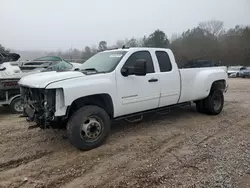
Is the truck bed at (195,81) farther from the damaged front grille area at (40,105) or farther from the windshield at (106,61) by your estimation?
the damaged front grille area at (40,105)

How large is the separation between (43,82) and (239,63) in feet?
128

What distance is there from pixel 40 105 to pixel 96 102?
102 centimetres

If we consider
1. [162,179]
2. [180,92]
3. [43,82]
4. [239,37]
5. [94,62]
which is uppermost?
[239,37]

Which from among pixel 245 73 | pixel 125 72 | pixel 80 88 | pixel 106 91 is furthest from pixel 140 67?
pixel 245 73

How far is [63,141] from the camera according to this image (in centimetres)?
473

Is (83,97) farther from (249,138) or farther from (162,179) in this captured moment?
(249,138)

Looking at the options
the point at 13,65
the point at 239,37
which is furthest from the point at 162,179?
the point at 239,37

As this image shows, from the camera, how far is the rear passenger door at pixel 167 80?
17.8 feet

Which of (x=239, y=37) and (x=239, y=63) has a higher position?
(x=239, y=37)

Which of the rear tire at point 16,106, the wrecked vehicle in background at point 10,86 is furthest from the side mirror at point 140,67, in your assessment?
the rear tire at point 16,106

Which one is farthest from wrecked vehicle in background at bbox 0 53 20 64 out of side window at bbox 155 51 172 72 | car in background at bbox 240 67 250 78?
car in background at bbox 240 67 250 78

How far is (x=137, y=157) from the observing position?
→ 395 cm

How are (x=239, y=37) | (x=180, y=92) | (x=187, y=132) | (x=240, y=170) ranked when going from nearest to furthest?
(x=240, y=170)
(x=187, y=132)
(x=180, y=92)
(x=239, y=37)

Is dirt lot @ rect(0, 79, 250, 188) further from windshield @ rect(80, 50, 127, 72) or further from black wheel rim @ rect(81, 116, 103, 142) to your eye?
windshield @ rect(80, 50, 127, 72)
